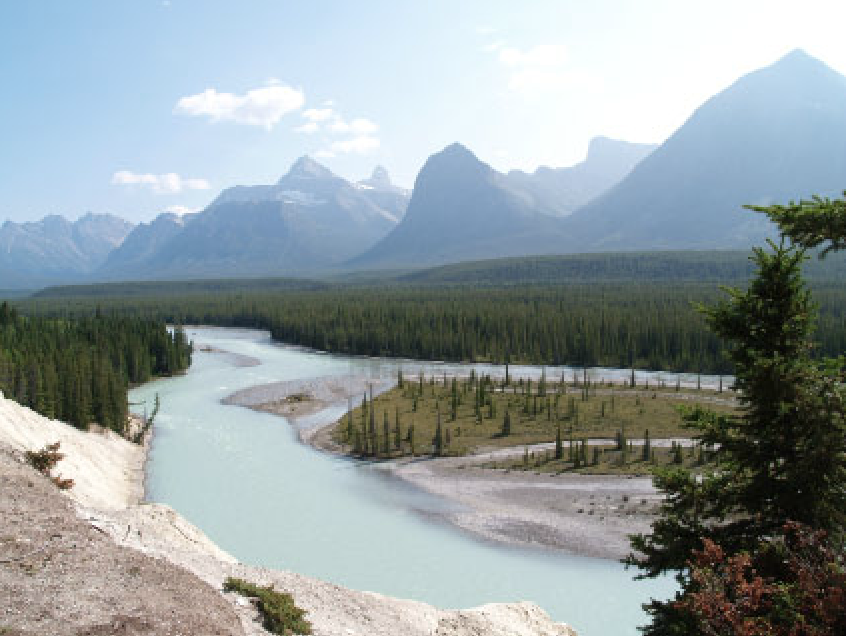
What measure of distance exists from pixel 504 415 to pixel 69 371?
133 ft

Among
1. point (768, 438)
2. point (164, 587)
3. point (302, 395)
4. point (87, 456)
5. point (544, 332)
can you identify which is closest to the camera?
point (768, 438)

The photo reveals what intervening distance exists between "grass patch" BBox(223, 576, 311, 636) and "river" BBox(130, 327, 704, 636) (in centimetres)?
1430

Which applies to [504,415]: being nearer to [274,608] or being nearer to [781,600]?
[274,608]

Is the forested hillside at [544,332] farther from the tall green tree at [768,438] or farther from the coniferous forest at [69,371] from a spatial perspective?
the tall green tree at [768,438]

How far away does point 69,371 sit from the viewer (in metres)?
59.3

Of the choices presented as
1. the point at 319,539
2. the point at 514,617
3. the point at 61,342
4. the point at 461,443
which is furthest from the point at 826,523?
the point at 61,342

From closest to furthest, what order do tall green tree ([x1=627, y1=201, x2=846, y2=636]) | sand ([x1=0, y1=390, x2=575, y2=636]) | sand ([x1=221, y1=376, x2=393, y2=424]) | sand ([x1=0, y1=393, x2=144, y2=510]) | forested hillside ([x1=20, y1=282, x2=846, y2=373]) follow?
tall green tree ([x1=627, y1=201, x2=846, y2=636]) < sand ([x1=0, y1=390, x2=575, y2=636]) < sand ([x1=0, y1=393, x2=144, y2=510]) < sand ([x1=221, y1=376, x2=393, y2=424]) < forested hillside ([x1=20, y1=282, x2=846, y2=373])

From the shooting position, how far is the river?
3216 centimetres

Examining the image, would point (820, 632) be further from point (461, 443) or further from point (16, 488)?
point (461, 443)

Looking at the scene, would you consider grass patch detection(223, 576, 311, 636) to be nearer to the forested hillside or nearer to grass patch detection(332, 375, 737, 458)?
grass patch detection(332, 375, 737, 458)

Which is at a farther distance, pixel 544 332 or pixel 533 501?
pixel 544 332

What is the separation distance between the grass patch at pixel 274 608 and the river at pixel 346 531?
46.9 feet

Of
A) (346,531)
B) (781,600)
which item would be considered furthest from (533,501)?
(781,600)

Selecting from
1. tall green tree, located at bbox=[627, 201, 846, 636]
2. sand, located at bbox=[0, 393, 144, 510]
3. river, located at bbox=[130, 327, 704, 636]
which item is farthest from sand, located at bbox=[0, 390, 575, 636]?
sand, located at bbox=[0, 393, 144, 510]
